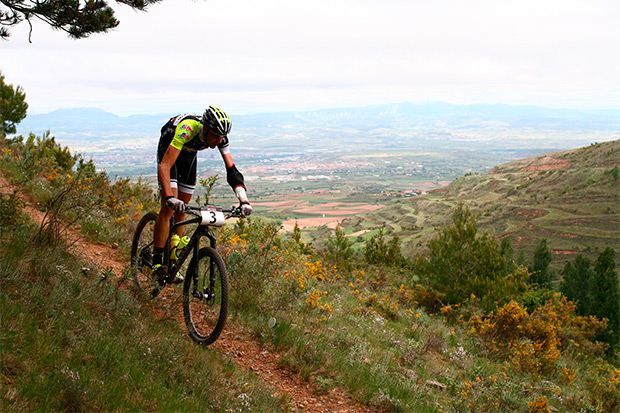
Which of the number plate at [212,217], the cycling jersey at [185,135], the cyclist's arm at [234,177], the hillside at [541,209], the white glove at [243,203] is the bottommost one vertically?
the hillside at [541,209]

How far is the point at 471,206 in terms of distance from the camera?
279ft

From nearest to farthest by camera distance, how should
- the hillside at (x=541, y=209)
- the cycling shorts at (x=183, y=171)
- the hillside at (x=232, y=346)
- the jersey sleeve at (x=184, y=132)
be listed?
the hillside at (x=232, y=346) < the jersey sleeve at (x=184, y=132) < the cycling shorts at (x=183, y=171) < the hillside at (x=541, y=209)

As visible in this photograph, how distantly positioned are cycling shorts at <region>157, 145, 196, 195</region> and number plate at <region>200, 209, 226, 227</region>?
0.80 m

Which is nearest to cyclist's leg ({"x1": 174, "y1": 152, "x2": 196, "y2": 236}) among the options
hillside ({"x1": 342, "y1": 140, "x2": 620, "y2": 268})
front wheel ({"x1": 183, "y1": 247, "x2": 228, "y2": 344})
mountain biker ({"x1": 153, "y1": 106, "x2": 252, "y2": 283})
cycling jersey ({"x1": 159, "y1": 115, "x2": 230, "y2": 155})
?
mountain biker ({"x1": 153, "y1": 106, "x2": 252, "y2": 283})

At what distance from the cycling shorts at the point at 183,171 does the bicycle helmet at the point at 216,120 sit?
730mm

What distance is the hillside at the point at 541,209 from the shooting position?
58281 millimetres

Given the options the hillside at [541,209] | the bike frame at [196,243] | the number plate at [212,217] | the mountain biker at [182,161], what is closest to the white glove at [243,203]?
the mountain biker at [182,161]

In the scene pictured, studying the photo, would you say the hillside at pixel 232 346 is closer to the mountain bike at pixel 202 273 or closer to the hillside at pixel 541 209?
the mountain bike at pixel 202 273

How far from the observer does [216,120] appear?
4605mm

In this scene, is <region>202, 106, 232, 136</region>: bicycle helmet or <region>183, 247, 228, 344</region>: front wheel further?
<region>202, 106, 232, 136</region>: bicycle helmet

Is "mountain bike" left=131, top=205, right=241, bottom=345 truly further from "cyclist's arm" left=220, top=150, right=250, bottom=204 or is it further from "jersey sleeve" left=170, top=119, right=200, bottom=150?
"jersey sleeve" left=170, top=119, right=200, bottom=150

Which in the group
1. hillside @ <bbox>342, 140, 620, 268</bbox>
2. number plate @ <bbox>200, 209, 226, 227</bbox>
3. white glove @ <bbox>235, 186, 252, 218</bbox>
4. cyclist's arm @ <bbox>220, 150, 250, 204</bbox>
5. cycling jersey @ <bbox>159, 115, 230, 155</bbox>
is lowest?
hillside @ <bbox>342, 140, 620, 268</bbox>

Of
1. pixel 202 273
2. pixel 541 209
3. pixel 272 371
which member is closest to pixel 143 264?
pixel 202 273

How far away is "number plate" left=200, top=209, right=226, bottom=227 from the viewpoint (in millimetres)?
4502
